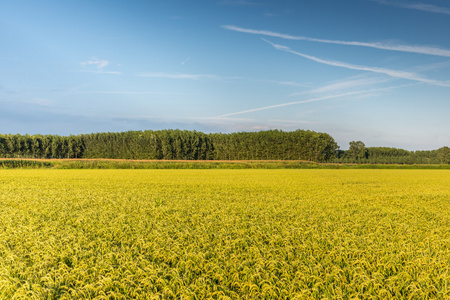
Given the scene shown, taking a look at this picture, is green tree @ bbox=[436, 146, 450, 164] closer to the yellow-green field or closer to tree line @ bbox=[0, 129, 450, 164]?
tree line @ bbox=[0, 129, 450, 164]

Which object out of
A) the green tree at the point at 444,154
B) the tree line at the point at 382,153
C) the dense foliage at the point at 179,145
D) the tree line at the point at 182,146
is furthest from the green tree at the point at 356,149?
the green tree at the point at 444,154

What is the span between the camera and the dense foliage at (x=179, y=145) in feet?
320

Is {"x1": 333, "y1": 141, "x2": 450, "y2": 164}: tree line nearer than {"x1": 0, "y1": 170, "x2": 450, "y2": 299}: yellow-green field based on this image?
No

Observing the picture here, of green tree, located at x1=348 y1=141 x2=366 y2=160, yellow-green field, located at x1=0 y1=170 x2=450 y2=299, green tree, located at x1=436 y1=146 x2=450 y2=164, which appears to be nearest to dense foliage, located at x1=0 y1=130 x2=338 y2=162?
green tree, located at x1=348 y1=141 x2=366 y2=160

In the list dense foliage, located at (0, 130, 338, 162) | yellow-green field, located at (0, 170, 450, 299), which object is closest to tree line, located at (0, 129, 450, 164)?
dense foliage, located at (0, 130, 338, 162)

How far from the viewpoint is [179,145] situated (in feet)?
328

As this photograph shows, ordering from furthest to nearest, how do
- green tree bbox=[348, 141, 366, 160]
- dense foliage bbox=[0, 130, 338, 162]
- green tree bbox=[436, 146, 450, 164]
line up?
1. green tree bbox=[348, 141, 366, 160]
2. green tree bbox=[436, 146, 450, 164]
3. dense foliage bbox=[0, 130, 338, 162]

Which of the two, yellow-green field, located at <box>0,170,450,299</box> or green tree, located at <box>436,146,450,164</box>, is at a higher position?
green tree, located at <box>436,146,450,164</box>

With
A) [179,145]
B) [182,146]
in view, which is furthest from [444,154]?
[179,145]

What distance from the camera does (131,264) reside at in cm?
446

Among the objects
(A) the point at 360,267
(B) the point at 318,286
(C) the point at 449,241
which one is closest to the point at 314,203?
(C) the point at 449,241

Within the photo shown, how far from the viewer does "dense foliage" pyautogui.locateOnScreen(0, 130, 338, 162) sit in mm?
97688

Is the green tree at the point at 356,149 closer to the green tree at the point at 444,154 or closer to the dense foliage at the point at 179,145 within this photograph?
the dense foliage at the point at 179,145

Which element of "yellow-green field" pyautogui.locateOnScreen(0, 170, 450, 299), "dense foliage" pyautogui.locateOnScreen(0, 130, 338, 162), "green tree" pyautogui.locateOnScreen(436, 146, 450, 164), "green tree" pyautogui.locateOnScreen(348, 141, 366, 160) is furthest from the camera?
"green tree" pyautogui.locateOnScreen(348, 141, 366, 160)
